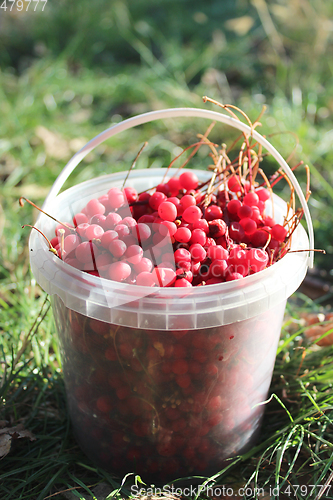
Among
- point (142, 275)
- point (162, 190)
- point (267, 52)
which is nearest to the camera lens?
point (142, 275)

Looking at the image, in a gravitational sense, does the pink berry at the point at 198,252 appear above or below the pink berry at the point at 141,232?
below

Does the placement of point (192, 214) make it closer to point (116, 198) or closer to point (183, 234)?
point (183, 234)

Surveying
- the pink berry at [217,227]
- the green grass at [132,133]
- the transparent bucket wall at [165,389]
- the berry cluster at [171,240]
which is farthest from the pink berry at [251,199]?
the green grass at [132,133]

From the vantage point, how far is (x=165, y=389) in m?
0.81

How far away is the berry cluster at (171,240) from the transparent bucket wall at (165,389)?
0.34ft

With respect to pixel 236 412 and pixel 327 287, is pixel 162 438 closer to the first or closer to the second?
pixel 236 412

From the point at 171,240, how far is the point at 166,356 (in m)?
0.22

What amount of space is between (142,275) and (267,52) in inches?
115

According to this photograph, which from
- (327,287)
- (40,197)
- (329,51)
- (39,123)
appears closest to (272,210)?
(327,287)

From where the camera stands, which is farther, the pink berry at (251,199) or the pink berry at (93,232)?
the pink berry at (251,199)

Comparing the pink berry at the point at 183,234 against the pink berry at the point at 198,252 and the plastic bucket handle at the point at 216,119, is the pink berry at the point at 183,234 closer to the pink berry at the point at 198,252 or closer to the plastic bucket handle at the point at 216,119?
the pink berry at the point at 198,252

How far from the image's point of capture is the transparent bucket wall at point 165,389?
2.55 feet

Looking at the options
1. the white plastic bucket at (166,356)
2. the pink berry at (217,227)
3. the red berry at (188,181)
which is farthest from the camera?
the red berry at (188,181)

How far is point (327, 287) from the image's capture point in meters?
1.55
